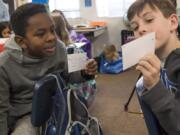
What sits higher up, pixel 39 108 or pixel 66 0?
pixel 66 0

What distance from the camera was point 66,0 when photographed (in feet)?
17.5

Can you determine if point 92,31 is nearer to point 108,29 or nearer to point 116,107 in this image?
point 108,29

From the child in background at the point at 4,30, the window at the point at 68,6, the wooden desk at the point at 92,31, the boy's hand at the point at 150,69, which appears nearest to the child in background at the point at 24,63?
the boy's hand at the point at 150,69

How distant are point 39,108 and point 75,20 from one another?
14.0 ft

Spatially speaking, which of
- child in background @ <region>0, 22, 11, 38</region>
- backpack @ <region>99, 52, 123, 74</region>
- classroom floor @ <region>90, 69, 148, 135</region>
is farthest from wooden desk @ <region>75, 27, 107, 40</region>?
child in background @ <region>0, 22, 11, 38</region>

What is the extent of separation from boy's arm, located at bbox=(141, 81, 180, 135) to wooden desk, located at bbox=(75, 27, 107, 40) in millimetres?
3743

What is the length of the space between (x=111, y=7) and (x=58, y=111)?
4028 mm

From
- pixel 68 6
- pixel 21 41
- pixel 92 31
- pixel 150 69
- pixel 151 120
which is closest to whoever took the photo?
pixel 150 69

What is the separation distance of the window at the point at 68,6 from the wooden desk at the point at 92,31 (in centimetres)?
65

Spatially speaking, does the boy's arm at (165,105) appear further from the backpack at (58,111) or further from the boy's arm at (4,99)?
the boy's arm at (4,99)

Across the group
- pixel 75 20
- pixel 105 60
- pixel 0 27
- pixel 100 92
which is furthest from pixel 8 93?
pixel 75 20

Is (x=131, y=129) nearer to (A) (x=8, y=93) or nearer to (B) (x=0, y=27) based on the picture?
(A) (x=8, y=93)

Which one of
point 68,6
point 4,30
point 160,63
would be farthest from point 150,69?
point 68,6

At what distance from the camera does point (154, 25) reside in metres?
0.97
